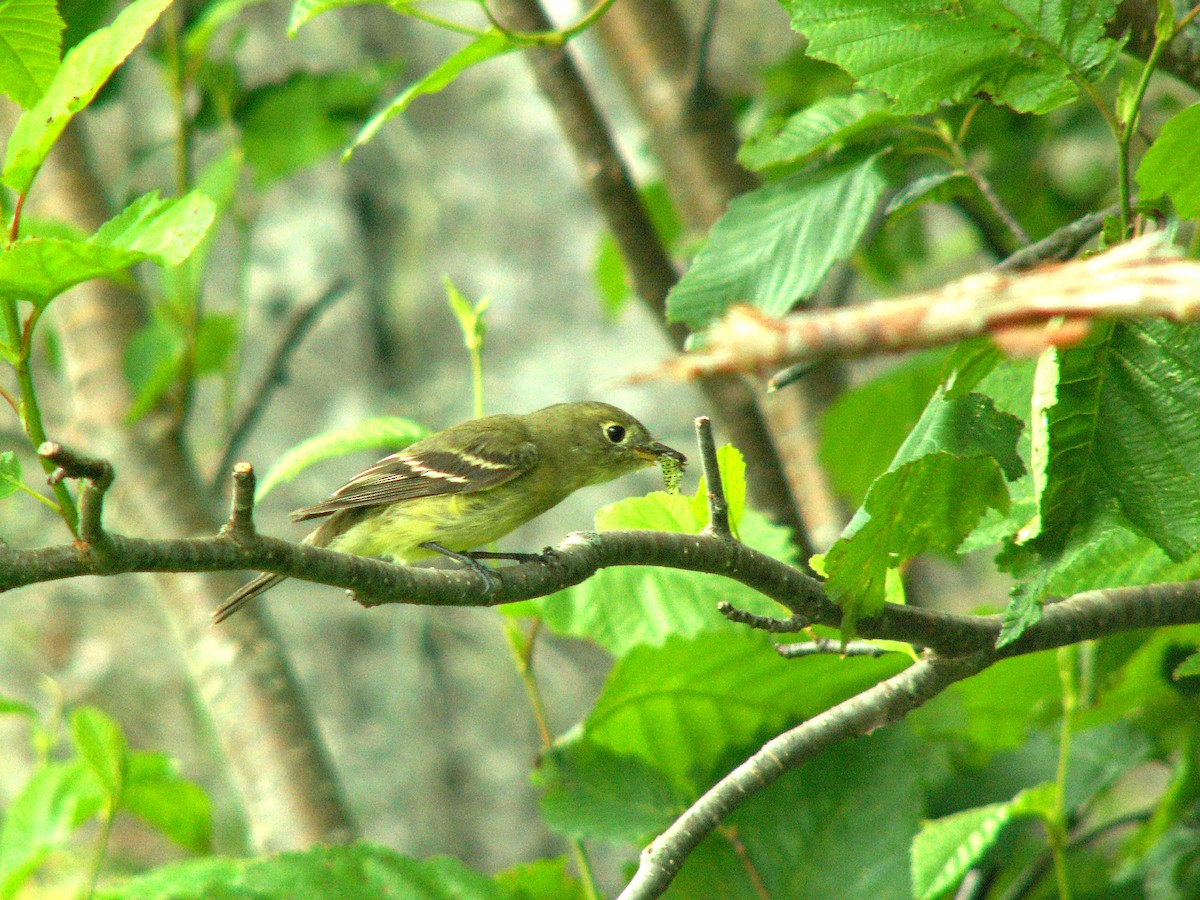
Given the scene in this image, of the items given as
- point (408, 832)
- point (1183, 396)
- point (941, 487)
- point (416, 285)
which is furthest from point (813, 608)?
point (416, 285)

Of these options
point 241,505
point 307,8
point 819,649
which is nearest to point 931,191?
point 819,649

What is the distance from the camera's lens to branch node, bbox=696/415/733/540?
5.17 ft

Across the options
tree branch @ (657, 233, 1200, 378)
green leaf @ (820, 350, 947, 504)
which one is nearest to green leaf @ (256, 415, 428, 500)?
green leaf @ (820, 350, 947, 504)

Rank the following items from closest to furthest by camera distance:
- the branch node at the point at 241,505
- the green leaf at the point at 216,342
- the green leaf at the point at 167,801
Result: the branch node at the point at 241,505 → the green leaf at the point at 167,801 → the green leaf at the point at 216,342

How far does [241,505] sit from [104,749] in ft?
6.11

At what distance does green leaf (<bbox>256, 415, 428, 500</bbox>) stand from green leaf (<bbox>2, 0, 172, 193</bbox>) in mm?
1033

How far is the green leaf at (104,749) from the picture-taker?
9.12 ft

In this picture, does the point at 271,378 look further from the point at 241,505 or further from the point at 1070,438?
Result: the point at 1070,438

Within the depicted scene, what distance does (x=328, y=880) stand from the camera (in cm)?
245

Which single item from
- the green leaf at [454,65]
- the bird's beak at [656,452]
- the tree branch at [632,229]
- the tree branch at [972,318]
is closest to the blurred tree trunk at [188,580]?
the bird's beak at [656,452]

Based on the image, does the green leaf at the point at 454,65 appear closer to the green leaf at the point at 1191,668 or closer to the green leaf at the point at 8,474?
the green leaf at the point at 8,474

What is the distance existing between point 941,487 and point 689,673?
112 cm

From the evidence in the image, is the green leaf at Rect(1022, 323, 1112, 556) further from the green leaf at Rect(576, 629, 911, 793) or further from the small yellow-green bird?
the small yellow-green bird

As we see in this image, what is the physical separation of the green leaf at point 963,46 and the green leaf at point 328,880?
6.08 feet
